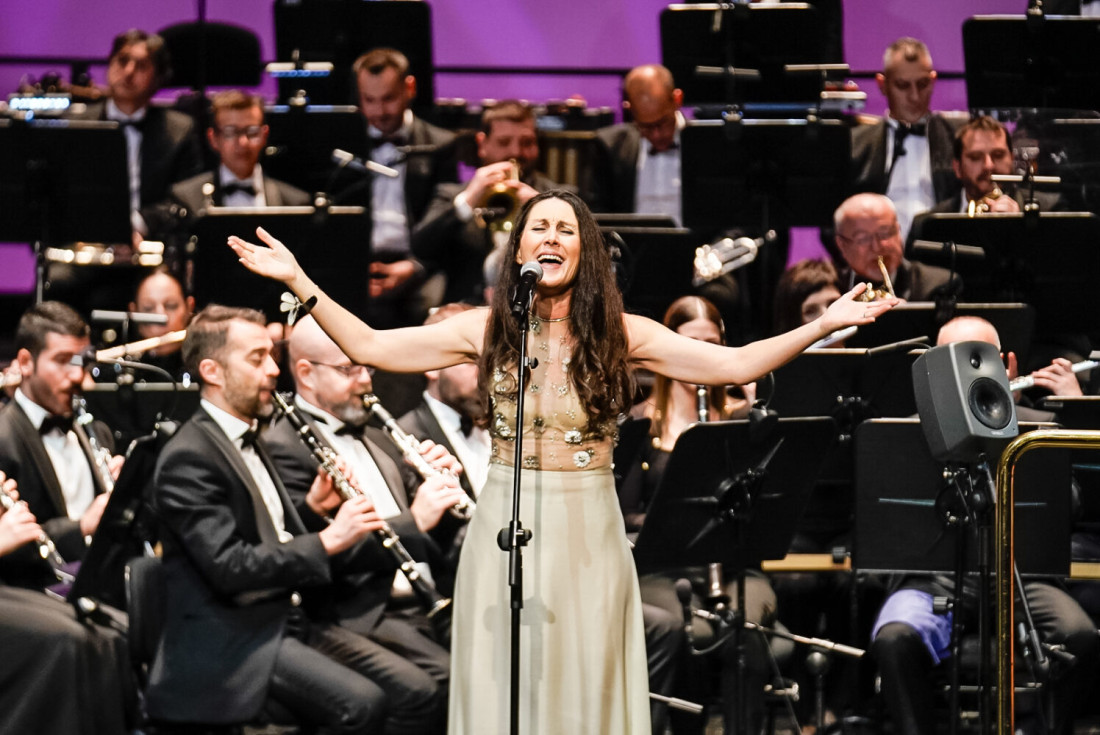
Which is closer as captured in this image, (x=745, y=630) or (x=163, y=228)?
(x=745, y=630)

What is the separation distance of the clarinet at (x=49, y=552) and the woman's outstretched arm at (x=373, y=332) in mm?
1837

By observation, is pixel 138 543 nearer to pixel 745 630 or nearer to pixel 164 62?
pixel 745 630

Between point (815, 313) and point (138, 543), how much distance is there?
123 inches

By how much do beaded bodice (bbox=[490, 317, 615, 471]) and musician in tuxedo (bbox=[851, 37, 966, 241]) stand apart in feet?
13.9

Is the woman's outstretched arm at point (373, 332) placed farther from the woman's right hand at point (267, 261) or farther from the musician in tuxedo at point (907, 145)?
the musician in tuxedo at point (907, 145)

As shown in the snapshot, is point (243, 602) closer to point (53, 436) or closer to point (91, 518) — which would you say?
point (91, 518)

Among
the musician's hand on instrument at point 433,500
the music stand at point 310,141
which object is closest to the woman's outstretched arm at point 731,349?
the musician's hand on instrument at point 433,500

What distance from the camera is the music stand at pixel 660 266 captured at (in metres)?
6.86

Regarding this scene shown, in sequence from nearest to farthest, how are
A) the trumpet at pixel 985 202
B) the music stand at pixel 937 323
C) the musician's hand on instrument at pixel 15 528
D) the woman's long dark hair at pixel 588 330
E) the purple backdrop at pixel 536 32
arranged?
1. the woman's long dark hair at pixel 588 330
2. the musician's hand on instrument at pixel 15 528
3. the music stand at pixel 937 323
4. the trumpet at pixel 985 202
5. the purple backdrop at pixel 536 32

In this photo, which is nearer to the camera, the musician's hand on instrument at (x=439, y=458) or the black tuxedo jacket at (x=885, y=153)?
the musician's hand on instrument at (x=439, y=458)

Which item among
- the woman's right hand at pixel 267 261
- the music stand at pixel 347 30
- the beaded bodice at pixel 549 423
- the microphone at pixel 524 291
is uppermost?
the music stand at pixel 347 30

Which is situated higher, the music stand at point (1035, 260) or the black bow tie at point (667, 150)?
the black bow tie at point (667, 150)

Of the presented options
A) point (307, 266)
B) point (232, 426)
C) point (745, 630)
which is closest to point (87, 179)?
point (307, 266)

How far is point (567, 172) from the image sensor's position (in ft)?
27.7
